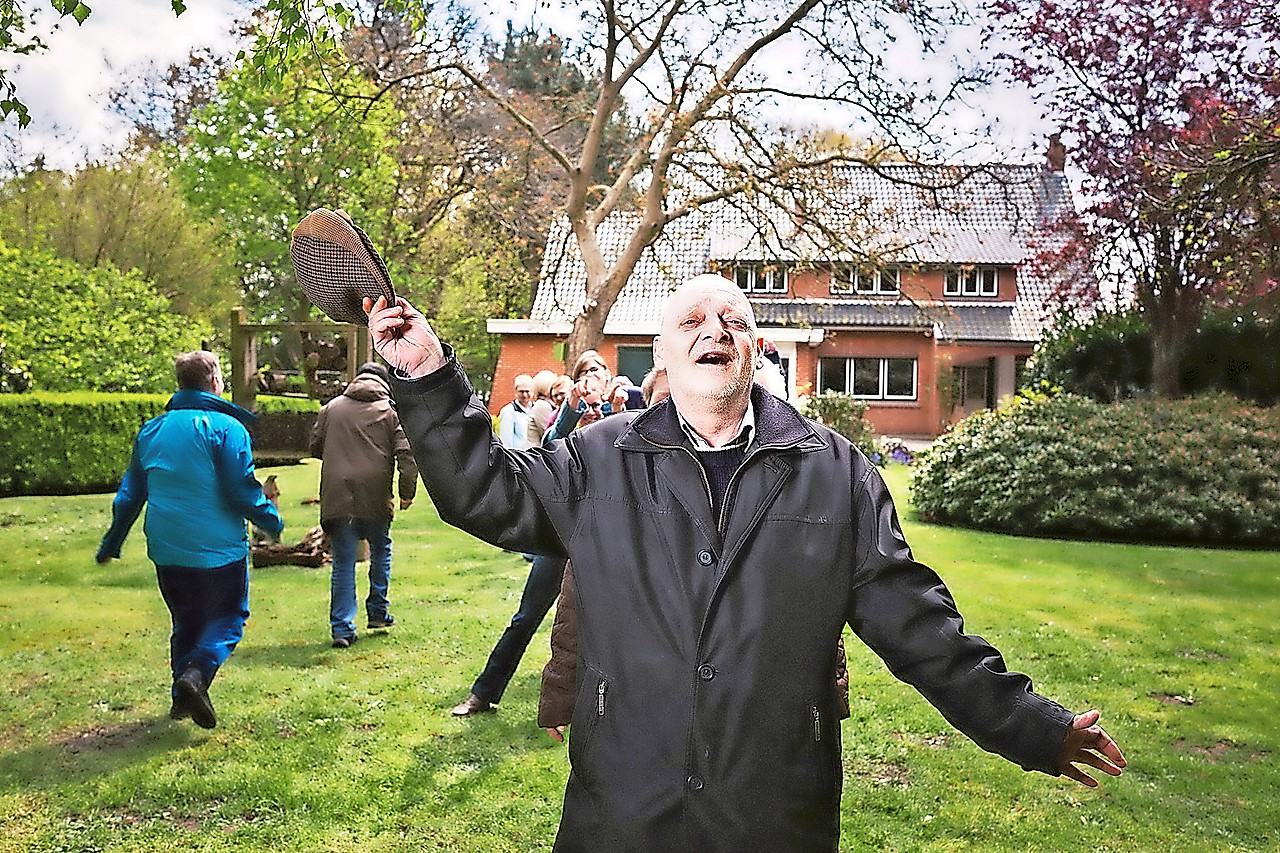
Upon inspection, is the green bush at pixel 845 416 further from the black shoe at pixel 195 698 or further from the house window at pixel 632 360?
the black shoe at pixel 195 698

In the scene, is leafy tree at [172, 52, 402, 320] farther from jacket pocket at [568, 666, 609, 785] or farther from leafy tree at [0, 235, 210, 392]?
jacket pocket at [568, 666, 609, 785]

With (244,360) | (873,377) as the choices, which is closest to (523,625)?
(244,360)

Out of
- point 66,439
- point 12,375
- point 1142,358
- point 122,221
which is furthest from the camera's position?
point 122,221

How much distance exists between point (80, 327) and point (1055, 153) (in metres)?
17.0

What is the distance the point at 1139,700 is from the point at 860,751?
239 centimetres

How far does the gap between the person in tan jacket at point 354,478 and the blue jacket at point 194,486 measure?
6.14 ft

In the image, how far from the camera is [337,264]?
284 cm

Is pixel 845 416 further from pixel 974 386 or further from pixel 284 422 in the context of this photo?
pixel 974 386

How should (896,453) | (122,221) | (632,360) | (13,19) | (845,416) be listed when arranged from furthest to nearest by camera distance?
(632,360) → (122,221) → (896,453) → (845,416) → (13,19)

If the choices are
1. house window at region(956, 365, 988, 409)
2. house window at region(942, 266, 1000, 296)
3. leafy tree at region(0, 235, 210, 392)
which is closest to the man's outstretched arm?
leafy tree at region(0, 235, 210, 392)

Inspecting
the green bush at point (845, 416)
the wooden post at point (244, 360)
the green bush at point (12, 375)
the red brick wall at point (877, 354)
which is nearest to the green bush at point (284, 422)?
the green bush at point (12, 375)

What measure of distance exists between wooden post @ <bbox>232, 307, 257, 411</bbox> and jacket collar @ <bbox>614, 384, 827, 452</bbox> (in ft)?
32.2

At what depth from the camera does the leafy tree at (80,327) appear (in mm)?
20422

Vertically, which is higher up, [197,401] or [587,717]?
[197,401]
